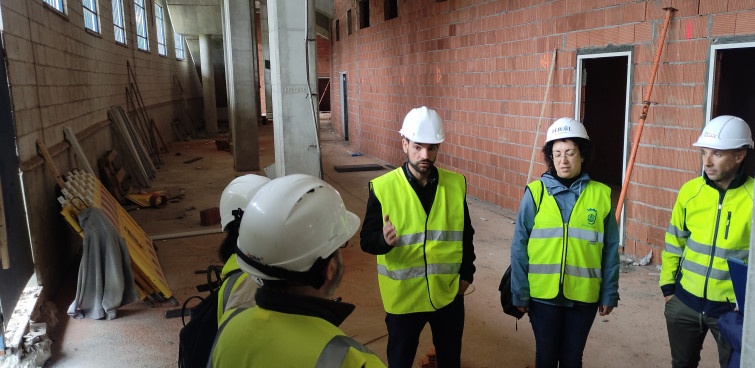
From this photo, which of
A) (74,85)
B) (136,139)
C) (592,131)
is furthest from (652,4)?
(136,139)

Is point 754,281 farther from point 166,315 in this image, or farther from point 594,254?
point 166,315

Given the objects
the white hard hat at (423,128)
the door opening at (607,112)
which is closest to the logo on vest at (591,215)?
the white hard hat at (423,128)

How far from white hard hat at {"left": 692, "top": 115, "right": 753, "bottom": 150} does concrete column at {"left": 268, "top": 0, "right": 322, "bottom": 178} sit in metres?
4.73

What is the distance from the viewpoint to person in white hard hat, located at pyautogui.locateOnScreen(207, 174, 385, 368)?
1396 mm

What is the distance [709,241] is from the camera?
268 cm

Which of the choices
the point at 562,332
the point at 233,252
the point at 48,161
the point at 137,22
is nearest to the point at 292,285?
the point at 233,252

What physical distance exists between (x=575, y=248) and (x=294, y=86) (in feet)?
15.7

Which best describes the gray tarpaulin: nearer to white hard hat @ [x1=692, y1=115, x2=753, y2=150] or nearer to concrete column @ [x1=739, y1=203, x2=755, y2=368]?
white hard hat @ [x1=692, y1=115, x2=753, y2=150]

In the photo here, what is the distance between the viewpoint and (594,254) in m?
2.62

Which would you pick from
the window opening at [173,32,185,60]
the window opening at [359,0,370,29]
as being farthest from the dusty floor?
the window opening at [173,32,185,60]

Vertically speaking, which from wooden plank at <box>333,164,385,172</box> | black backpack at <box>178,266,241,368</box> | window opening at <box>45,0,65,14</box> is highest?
window opening at <box>45,0,65,14</box>

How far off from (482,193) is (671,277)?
587 cm

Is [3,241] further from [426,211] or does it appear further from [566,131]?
Answer: [566,131]

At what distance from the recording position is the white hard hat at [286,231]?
62.8 inches
